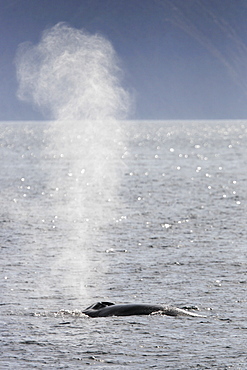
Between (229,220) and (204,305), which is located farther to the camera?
(229,220)

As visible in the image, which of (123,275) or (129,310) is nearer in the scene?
(129,310)

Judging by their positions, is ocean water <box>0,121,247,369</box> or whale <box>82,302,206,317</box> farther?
whale <box>82,302,206,317</box>

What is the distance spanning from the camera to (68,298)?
87.1 ft

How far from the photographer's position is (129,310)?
24266mm

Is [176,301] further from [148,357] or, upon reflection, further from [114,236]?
[114,236]

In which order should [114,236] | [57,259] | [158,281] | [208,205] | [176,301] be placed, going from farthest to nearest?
[208,205], [114,236], [57,259], [158,281], [176,301]

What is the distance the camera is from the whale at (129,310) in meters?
24.0

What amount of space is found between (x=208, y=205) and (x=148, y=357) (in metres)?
35.5

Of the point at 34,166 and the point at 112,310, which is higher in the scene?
the point at 34,166

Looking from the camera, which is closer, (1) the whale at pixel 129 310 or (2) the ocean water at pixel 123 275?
(2) the ocean water at pixel 123 275

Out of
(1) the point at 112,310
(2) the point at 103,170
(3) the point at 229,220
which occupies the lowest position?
(1) the point at 112,310

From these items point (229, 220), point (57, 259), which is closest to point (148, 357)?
point (57, 259)

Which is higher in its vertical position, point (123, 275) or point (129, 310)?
point (123, 275)

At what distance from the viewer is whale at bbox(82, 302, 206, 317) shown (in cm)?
2398
